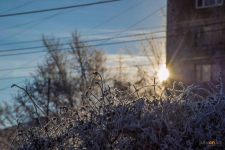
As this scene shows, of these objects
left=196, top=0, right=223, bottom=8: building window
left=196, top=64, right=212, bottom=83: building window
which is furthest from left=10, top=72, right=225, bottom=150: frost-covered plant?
left=196, top=0, right=223, bottom=8: building window

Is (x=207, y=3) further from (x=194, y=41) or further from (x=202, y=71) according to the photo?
(x=202, y=71)

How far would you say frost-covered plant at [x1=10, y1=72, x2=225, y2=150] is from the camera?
409cm

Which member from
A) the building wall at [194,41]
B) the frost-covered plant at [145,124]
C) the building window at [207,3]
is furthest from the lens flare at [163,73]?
the frost-covered plant at [145,124]

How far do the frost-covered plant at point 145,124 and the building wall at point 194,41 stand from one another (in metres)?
17.7

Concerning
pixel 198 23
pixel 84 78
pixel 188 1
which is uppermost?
pixel 188 1

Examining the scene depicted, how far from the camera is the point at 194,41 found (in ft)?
75.7

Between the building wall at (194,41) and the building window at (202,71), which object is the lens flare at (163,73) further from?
the building window at (202,71)

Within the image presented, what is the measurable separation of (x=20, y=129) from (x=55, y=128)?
20.7 inches

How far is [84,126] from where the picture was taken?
4.19 m

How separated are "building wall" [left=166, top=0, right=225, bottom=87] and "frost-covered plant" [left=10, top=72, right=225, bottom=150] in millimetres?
17741

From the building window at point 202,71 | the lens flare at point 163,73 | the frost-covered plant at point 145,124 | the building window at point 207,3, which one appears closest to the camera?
the frost-covered plant at point 145,124

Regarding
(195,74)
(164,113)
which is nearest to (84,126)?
(164,113)

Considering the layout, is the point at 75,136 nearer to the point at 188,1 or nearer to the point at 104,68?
the point at 188,1

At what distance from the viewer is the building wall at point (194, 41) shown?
72.8 ft
